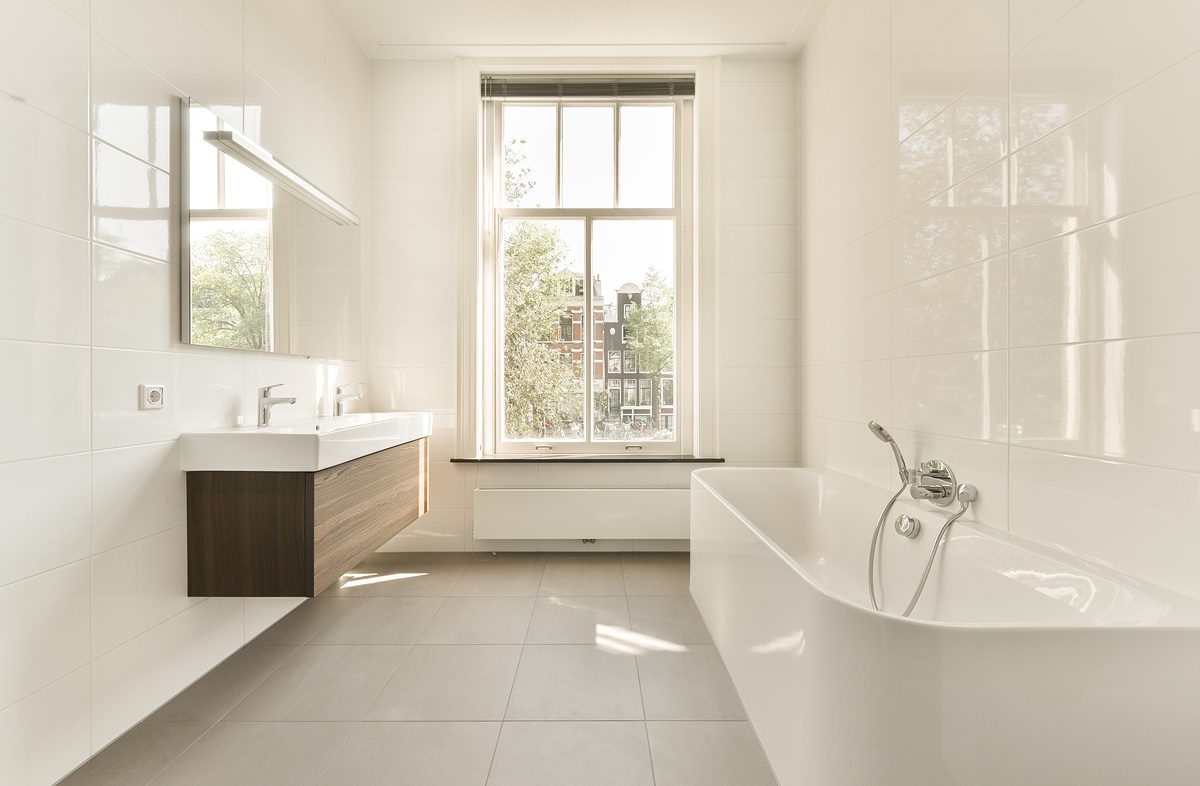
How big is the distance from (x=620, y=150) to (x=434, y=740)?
10.2ft

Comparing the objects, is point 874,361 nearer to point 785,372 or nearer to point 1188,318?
point 785,372

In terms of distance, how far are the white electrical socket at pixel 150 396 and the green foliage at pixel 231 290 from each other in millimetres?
213

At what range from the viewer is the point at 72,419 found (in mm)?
1417

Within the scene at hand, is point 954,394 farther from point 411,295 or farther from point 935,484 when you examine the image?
point 411,295

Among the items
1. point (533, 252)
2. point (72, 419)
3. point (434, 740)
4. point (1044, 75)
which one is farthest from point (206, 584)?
point (1044, 75)

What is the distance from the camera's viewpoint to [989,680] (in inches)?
35.6

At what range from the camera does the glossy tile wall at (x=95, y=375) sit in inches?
50.9

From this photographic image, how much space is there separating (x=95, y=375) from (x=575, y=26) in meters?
2.65

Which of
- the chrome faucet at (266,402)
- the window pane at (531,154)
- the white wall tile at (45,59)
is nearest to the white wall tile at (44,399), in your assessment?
the white wall tile at (45,59)

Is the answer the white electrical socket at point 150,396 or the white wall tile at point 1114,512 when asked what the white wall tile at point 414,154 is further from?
the white wall tile at point 1114,512

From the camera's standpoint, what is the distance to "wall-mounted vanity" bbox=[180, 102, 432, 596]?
1801 mm

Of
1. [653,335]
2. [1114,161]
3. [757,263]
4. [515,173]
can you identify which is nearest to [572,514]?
[653,335]

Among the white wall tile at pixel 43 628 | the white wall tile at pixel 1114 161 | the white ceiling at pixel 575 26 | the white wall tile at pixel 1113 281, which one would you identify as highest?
the white ceiling at pixel 575 26

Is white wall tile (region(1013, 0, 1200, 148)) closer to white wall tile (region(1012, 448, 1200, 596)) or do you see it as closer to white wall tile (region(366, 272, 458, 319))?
white wall tile (region(1012, 448, 1200, 596))
